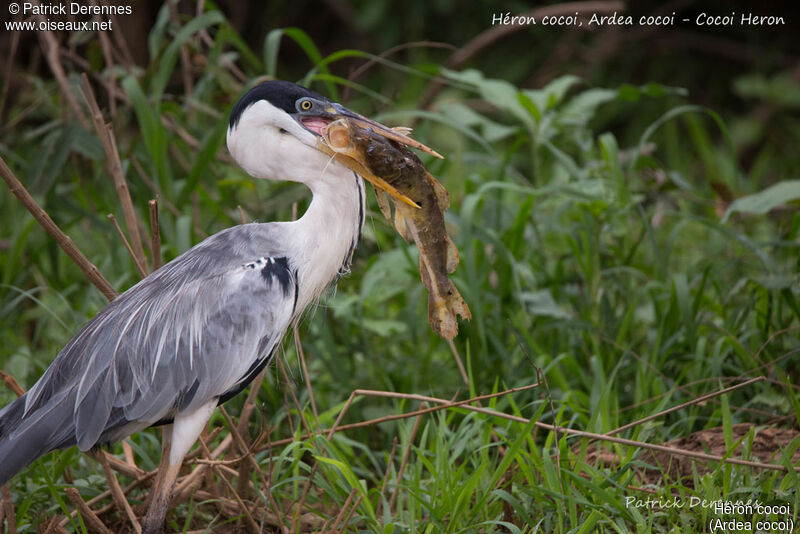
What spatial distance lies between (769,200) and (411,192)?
65.0 inches

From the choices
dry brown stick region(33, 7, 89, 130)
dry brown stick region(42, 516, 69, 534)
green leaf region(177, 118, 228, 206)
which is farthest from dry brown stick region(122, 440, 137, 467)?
dry brown stick region(33, 7, 89, 130)

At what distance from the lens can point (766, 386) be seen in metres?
3.40

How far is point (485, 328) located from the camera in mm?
3898

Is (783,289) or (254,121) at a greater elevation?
(254,121)

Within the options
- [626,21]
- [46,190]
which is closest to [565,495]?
[46,190]

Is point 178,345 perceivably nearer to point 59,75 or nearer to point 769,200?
point 59,75

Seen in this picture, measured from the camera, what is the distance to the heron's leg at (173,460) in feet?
8.59

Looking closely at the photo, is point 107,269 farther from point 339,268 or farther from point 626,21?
point 626,21

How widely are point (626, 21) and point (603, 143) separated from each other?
274 centimetres

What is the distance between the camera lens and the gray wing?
265cm

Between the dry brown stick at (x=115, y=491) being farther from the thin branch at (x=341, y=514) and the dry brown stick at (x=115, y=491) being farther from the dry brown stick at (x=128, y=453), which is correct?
the thin branch at (x=341, y=514)

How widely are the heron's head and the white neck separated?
6 cm

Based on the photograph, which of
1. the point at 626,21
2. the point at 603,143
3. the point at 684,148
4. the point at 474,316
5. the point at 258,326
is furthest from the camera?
the point at 684,148
